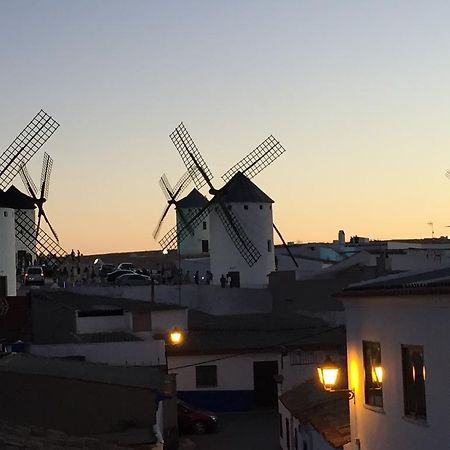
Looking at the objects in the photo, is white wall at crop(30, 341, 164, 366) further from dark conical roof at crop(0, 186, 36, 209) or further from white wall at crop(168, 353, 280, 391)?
dark conical roof at crop(0, 186, 36, 209)

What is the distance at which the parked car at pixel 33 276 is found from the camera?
52.9 metres

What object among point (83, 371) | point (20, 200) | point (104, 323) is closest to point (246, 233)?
point (20, 200)

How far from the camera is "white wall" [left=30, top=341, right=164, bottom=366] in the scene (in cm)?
2711

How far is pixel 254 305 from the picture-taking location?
4762 cm

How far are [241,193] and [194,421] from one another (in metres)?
27.3

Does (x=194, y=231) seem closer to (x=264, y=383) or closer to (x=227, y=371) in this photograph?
(x=264, y=383)

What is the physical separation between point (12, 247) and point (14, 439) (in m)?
33.8

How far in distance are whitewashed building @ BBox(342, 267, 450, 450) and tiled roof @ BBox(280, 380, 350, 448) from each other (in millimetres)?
1041

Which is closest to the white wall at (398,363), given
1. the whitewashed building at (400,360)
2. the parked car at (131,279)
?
the whitewashed building at (400,360)

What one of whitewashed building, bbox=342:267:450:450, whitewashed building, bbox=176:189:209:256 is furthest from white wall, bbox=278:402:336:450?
whitewashed building, bbox=176:189:209:256

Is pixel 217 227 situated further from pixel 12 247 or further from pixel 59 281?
pixel 12 247

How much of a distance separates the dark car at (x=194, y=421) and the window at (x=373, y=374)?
16251 millimetres

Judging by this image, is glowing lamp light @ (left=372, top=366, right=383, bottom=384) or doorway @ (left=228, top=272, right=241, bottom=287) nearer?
glowing lamp light @ (left=372, top=366, right=383, bottom=384)

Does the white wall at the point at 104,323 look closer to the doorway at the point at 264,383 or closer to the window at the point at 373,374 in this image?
the doorway at the point at 264,383
